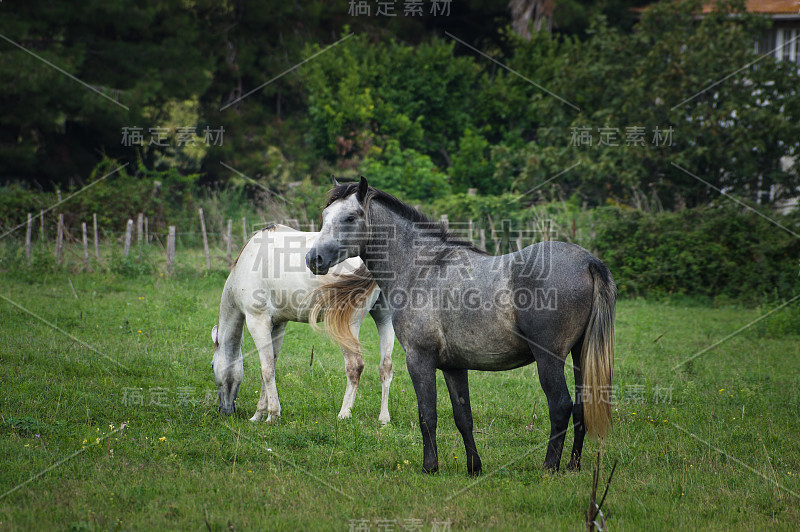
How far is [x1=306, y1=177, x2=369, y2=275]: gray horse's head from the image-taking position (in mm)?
A: 5035

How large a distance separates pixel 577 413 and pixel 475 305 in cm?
116

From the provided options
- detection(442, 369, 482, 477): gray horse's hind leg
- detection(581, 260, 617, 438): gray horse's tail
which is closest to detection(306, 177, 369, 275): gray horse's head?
detection(442, 369, 482, 477): gray horse's hind leg

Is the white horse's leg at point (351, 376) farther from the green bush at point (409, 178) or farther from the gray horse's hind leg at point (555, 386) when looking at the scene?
the green bush at point (409, 178)

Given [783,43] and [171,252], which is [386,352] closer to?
[171,252]

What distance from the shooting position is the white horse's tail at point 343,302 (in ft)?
20.1

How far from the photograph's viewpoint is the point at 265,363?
677 cm

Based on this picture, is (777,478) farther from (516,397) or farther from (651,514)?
(516,397)

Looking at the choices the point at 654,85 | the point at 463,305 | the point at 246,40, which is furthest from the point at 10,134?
the point at 463,305

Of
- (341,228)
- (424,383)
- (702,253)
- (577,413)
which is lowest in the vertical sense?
(577,413)

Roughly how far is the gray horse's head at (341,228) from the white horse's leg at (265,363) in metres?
1.92

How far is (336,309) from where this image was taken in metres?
6.32

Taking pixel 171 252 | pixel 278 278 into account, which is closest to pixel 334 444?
pixel 278 278

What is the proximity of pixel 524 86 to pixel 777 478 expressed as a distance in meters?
22.0

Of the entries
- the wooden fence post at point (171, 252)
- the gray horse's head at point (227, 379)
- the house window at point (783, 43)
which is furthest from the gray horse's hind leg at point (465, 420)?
the house window at point (783, 43)
